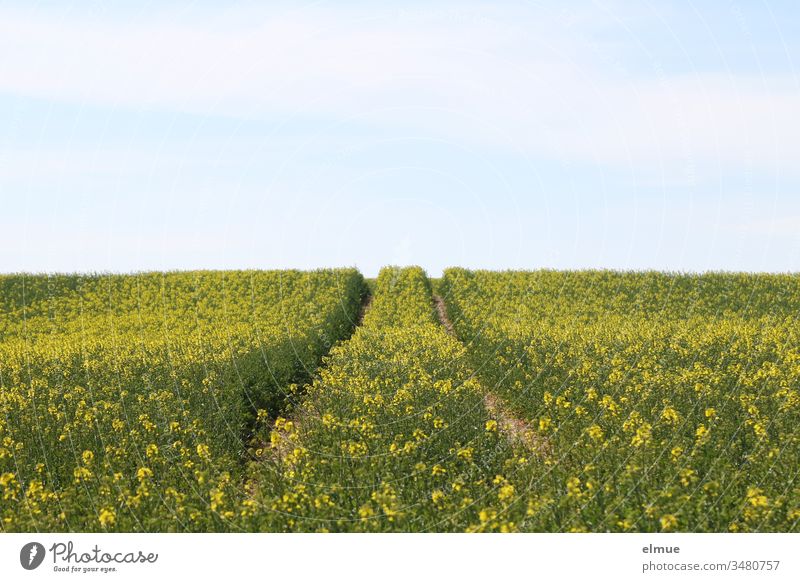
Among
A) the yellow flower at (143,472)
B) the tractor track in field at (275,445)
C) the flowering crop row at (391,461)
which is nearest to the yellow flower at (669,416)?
the flowering crop row at (391,461)

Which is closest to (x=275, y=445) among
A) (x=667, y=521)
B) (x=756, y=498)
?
(x=667, y=521)

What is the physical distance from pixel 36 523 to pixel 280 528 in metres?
2.85

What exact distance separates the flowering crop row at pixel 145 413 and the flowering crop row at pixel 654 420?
437 centimetres

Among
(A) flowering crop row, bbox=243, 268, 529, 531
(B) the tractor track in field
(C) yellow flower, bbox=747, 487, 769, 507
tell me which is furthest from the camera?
(B) the tractor track in field

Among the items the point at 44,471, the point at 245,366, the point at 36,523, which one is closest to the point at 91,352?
the point at 245,366

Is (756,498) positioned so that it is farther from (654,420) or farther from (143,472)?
(143,472)

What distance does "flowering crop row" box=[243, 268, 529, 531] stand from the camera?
26.5 ft

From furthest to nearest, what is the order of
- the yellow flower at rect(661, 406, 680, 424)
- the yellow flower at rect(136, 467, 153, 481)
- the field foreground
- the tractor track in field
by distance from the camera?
the yellow flower at rect(661, 406, 680, 424), the tractor track in field, the yellow flower at rect(136, 467, 153, 481), the field foreground

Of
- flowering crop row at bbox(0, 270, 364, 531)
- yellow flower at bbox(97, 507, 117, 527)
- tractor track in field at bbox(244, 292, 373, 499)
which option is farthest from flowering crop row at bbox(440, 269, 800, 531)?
yellow flower at bbox(97, 507, 117, 527)

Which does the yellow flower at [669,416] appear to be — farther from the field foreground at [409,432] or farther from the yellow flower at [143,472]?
the yellow flower at [143,472]

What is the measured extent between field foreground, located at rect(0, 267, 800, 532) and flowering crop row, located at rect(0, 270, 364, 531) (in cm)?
7

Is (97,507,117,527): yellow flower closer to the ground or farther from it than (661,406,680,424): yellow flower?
closer to the ground

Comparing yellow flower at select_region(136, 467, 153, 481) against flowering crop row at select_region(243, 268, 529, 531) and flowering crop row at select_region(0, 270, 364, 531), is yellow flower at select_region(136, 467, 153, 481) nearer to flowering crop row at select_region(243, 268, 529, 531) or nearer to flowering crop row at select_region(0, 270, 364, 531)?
flowering crop row at select_region(0, 270, 364, 531)

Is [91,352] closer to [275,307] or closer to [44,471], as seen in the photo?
[44,471]
